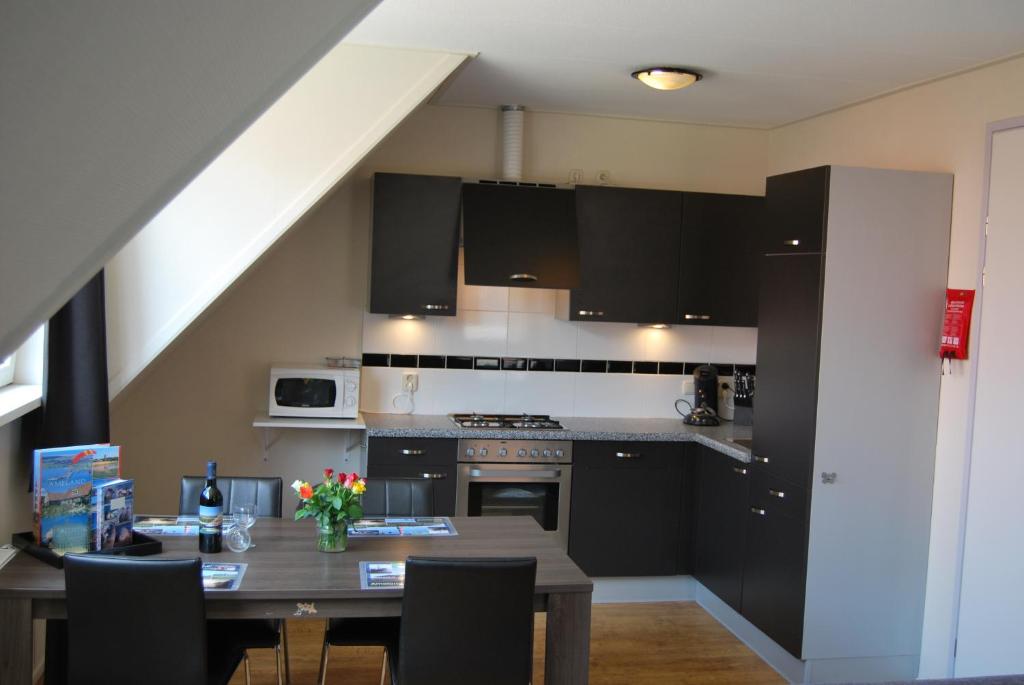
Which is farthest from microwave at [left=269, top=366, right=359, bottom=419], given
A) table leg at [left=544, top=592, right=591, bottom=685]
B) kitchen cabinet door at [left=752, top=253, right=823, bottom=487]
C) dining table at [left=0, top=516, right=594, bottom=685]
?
table leg at [left=544, top=592, right=591, bottom=685]

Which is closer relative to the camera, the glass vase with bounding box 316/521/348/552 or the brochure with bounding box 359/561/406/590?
the brochure with bounding box 359/561/406/590

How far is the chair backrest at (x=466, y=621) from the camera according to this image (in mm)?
2717

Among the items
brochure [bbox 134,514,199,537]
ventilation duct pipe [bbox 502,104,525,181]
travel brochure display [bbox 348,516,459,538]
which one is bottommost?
travel brochure display [bbox 348,516,459,538]

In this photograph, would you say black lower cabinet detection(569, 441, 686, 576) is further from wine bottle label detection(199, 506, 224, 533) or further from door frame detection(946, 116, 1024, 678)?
wine bottle label detection(199, 506, 224, 533)

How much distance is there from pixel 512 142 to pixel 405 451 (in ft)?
6.10

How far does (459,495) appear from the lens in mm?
5055

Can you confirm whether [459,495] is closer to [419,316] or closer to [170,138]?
[419,316]

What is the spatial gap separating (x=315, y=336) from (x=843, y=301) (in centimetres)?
288

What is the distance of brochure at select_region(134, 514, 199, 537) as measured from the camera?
10.7 ft

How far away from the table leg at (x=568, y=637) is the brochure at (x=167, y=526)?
1283 mm

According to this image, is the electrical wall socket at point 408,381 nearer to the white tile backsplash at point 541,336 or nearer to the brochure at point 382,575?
the white tile backsplash at point 541,336

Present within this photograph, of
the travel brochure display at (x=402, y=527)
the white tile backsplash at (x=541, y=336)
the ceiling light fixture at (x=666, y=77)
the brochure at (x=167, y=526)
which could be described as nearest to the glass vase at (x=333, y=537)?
the travel brochure display at (x=402, y=527)

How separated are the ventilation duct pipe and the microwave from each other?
1454mm

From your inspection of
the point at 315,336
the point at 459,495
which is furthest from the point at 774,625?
the point at 315,336
